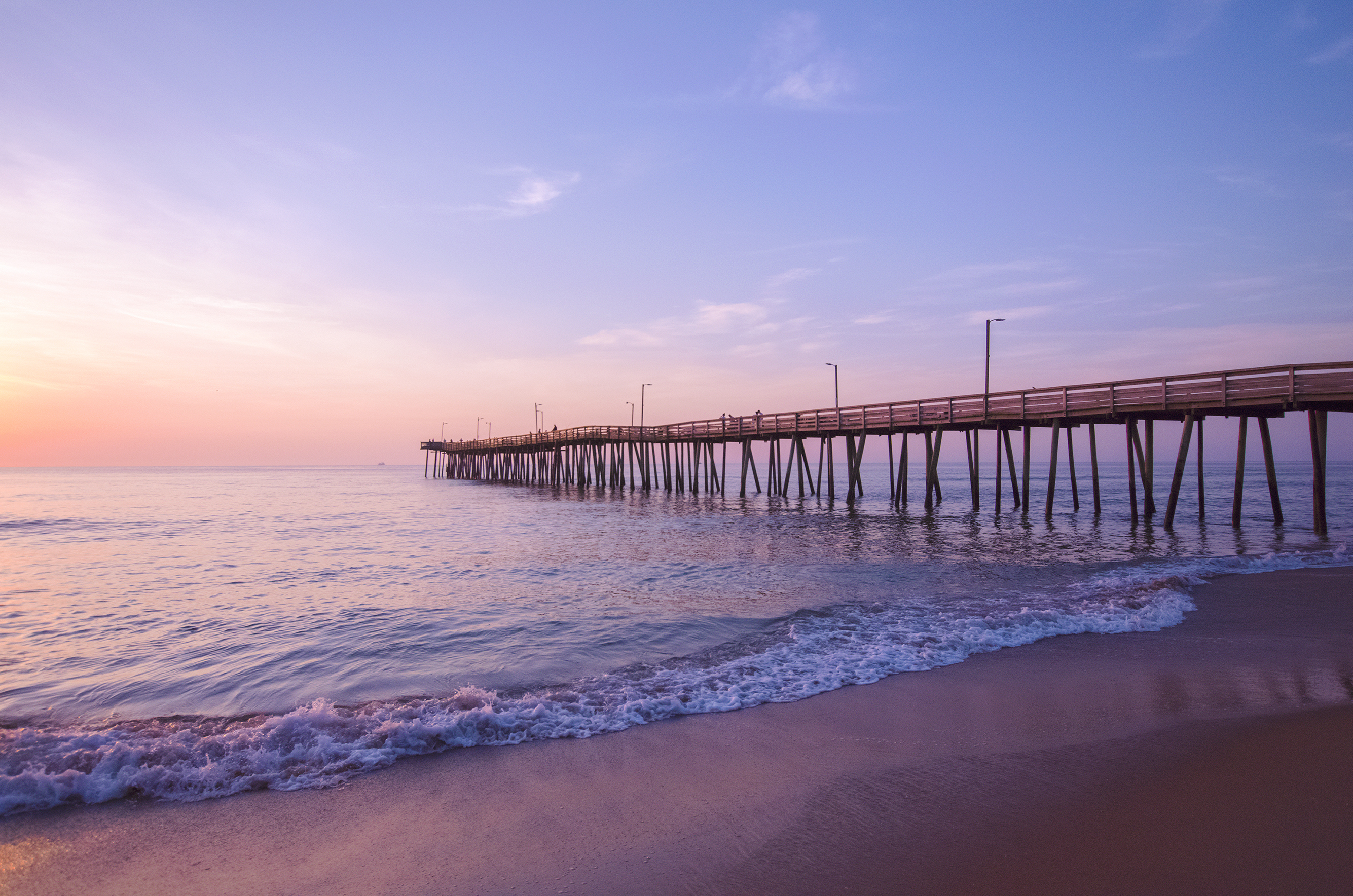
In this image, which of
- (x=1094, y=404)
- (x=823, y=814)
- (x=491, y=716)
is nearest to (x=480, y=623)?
(x=491, y=716)

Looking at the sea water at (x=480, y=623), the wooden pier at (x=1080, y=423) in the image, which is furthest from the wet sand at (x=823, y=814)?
the wooden pier at (x=1080, y=423)

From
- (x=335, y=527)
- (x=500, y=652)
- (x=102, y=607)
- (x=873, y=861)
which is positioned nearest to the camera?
(x=873, y=861)

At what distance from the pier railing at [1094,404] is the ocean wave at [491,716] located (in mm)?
11811

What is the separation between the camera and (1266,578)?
438 inches

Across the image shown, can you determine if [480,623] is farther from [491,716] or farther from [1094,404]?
[1094,404]

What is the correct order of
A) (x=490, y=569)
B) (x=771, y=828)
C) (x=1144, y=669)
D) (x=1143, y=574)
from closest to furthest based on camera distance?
1. (x=771, y=828)
2. (x=1144, y=669)
3. (x=1143, y=574)
4. (x=490, y=569)

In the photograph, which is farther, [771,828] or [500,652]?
[500,652]

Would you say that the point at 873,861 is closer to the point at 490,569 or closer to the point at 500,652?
A: the point at 500,652

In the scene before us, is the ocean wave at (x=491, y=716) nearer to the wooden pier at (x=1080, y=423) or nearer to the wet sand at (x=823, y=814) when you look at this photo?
the wet sand at (x=823, y=814)

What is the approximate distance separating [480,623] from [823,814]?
6.74 meters

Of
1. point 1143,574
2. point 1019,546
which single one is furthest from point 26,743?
point 1019,546

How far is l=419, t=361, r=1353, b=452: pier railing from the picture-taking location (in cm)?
1647

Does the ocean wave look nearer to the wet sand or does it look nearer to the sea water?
the sea water

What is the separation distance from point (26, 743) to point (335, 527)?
71.7ft
